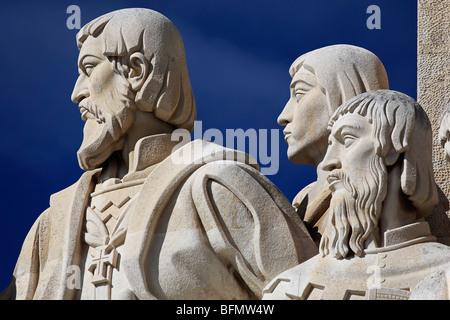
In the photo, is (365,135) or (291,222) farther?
(291,222)

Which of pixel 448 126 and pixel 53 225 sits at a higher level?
pixel 448 126

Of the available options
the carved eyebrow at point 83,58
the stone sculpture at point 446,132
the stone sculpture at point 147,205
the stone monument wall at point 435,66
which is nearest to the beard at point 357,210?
the stone sculpture at point 446,132

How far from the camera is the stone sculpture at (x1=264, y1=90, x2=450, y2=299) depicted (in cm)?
859

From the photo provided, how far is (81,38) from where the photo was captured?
424 inches

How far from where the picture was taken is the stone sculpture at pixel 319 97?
10.0 meters

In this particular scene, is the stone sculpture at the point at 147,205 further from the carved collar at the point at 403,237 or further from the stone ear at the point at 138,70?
the carved collar at the point at 403,237

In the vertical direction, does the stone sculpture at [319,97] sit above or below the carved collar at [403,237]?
A: above

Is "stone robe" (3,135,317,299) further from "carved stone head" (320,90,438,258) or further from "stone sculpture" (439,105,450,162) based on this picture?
"stone sculpture" (439,105,450,162)

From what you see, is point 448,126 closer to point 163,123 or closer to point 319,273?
point 319,273

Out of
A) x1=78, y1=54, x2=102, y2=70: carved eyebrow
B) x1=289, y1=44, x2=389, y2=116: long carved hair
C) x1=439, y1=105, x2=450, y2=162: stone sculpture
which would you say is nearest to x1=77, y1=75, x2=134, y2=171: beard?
x1=78, y1=54, x2=102, y2=70: carved eyebrow

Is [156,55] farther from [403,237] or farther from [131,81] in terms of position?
[403,237]

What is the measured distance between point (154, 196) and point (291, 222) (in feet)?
3.00
